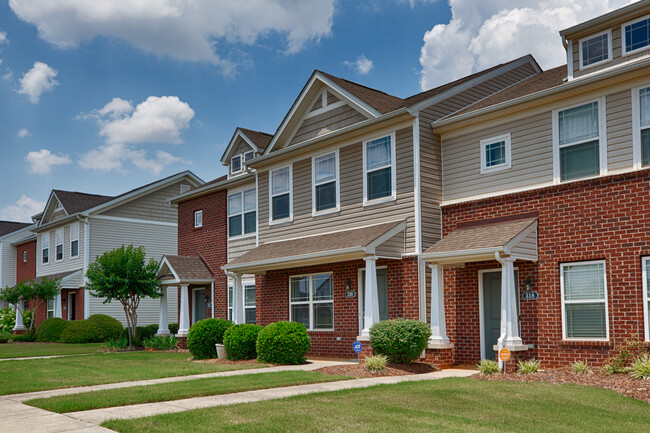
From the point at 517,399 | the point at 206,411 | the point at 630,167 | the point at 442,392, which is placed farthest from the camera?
the point at 630,167

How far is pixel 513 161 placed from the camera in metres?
14.9

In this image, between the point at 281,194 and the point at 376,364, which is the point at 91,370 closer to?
the point at 376,364

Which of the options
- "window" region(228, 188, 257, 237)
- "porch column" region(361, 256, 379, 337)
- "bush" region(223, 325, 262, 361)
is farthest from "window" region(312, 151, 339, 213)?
"window" region(228, 188, 257, 237)

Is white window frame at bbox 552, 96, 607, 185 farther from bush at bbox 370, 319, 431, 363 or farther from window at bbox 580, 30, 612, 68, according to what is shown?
bush at bbox 370, 319, 431, 363

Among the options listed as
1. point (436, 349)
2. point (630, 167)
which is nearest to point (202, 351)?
point (436, 349)

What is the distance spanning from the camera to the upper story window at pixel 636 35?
13.2m

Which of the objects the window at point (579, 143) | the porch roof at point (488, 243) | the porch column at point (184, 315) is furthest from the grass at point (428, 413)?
the porch column at point (184, 315)

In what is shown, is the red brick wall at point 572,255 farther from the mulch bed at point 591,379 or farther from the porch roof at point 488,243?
the mulch bed at point 591,379

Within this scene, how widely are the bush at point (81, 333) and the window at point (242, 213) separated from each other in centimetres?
962

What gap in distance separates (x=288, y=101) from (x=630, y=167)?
10489 millimetres

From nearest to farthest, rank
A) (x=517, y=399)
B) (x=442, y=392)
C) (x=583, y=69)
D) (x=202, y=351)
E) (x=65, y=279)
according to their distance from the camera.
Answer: (x=517, y=399)
(x=442, y=392)
(x=583, y=69)
(x=202, y=351)
(x=65, y=279)

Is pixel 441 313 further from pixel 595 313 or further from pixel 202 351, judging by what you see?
pixel 202 351

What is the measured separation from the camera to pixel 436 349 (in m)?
14.7

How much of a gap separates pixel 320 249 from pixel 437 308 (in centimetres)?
362
